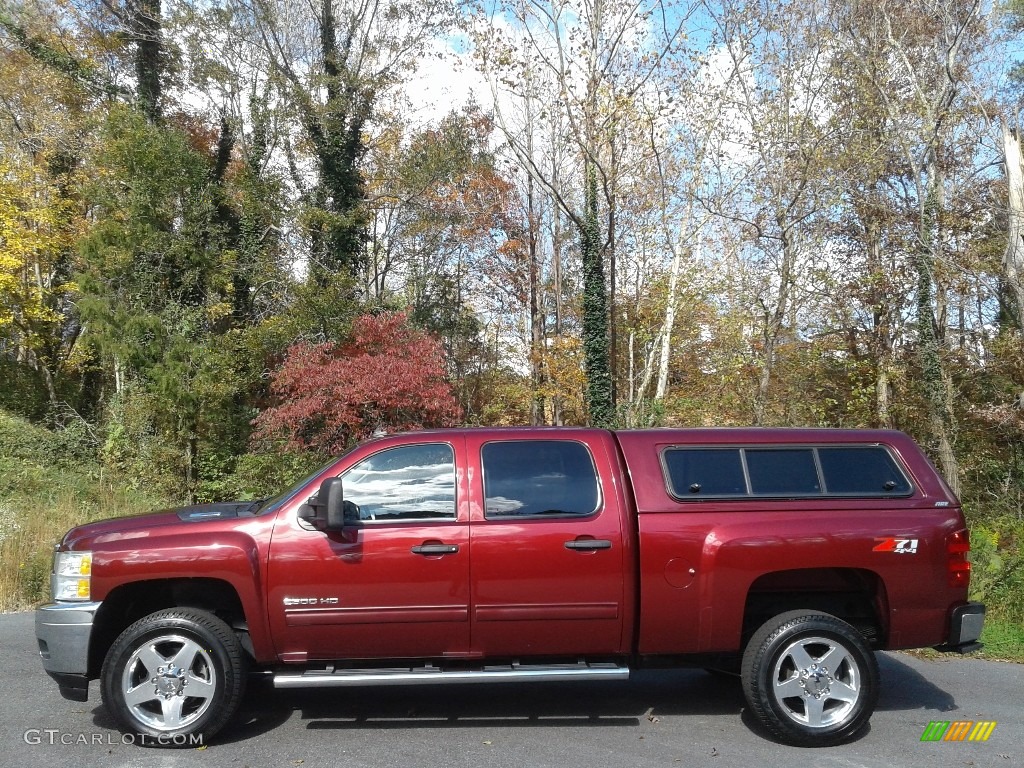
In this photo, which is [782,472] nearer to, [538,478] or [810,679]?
[810,679]

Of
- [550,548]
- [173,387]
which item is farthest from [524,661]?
[173,387]

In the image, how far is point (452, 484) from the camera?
5.37m

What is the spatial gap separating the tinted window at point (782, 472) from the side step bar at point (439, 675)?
4.98 ft

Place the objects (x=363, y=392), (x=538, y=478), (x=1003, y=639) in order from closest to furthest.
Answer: (x=538, y=478)
(x=1003, y=639)
(x=363, y=392)

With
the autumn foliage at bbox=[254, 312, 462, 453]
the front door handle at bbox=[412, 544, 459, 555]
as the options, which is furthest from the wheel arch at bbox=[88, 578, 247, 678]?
the autumn foliage at bbox=[254, 312, 462, 453]

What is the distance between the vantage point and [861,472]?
559 centimetres

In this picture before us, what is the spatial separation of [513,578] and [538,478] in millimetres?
668

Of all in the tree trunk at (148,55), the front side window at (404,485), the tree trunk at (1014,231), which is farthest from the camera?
the tree trunk at (148,55)

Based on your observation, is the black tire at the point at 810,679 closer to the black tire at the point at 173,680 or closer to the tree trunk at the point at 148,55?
the black tire at the point at 173,680

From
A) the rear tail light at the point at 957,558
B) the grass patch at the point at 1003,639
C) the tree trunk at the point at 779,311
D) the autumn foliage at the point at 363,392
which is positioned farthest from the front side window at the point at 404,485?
the tree trunk at the point at 779,311

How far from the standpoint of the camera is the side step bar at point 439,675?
199 inches

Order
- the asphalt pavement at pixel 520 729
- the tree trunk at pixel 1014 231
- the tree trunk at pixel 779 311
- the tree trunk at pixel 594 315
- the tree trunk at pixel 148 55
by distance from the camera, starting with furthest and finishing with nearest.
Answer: the tree trunk at pixel 148 55 < the tree trunk at pixel 594 315 < the tree trunk at pixel 779 311 < the tree trunk at pixel 1014 231 < the asphalt pavement at pixel 520 729

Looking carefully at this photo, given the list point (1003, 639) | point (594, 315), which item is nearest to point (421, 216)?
point (594, 315)

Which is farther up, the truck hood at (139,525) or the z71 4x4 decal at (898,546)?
the truck hood at (139,525)
